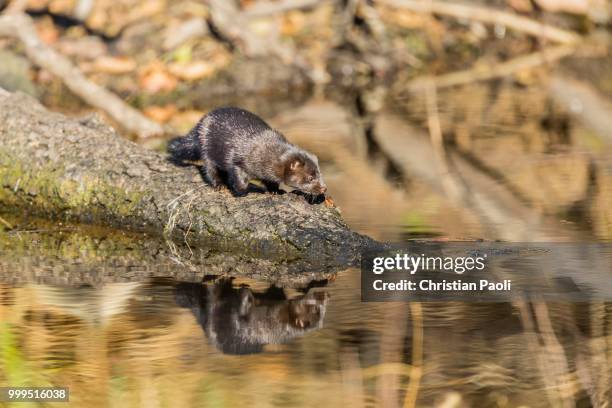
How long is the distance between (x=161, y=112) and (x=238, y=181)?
22.0ft

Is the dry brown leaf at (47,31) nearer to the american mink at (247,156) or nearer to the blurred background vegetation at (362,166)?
the blurred background vegetation at (362,166)

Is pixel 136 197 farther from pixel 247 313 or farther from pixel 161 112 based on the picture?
pixel 161 112

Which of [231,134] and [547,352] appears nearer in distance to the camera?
[547,352]

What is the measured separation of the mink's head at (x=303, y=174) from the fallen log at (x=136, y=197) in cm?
17

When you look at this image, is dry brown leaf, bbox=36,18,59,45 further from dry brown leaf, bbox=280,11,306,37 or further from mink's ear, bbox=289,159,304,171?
mink's ear, bbox=289,159,304,171

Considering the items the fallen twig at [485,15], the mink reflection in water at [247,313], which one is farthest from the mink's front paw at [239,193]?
the fallen twig at [485,15]

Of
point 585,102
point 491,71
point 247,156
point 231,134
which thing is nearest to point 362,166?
point 231,134

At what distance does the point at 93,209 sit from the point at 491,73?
9.98 m

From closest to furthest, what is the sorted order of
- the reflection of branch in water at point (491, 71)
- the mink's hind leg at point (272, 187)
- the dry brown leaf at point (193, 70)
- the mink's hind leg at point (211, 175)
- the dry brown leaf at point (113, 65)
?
the mink's hind leg at point (211, 175) → the mink's hind leg at point (272, 187) → the dry brown leaf at point (113, 65) → the dry brown leaf at point (193, 70) → the reflection of branch in water at point (491, 71)

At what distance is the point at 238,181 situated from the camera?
8.25m

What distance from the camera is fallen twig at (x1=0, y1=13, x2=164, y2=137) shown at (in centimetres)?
1262

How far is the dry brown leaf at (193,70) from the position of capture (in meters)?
16.0

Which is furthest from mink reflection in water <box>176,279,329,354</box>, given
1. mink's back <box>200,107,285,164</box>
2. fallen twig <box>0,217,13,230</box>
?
fallen twig <box>0,217,13,230</box>

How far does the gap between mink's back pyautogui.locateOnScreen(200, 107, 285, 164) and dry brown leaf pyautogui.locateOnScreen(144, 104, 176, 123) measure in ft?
17.5
